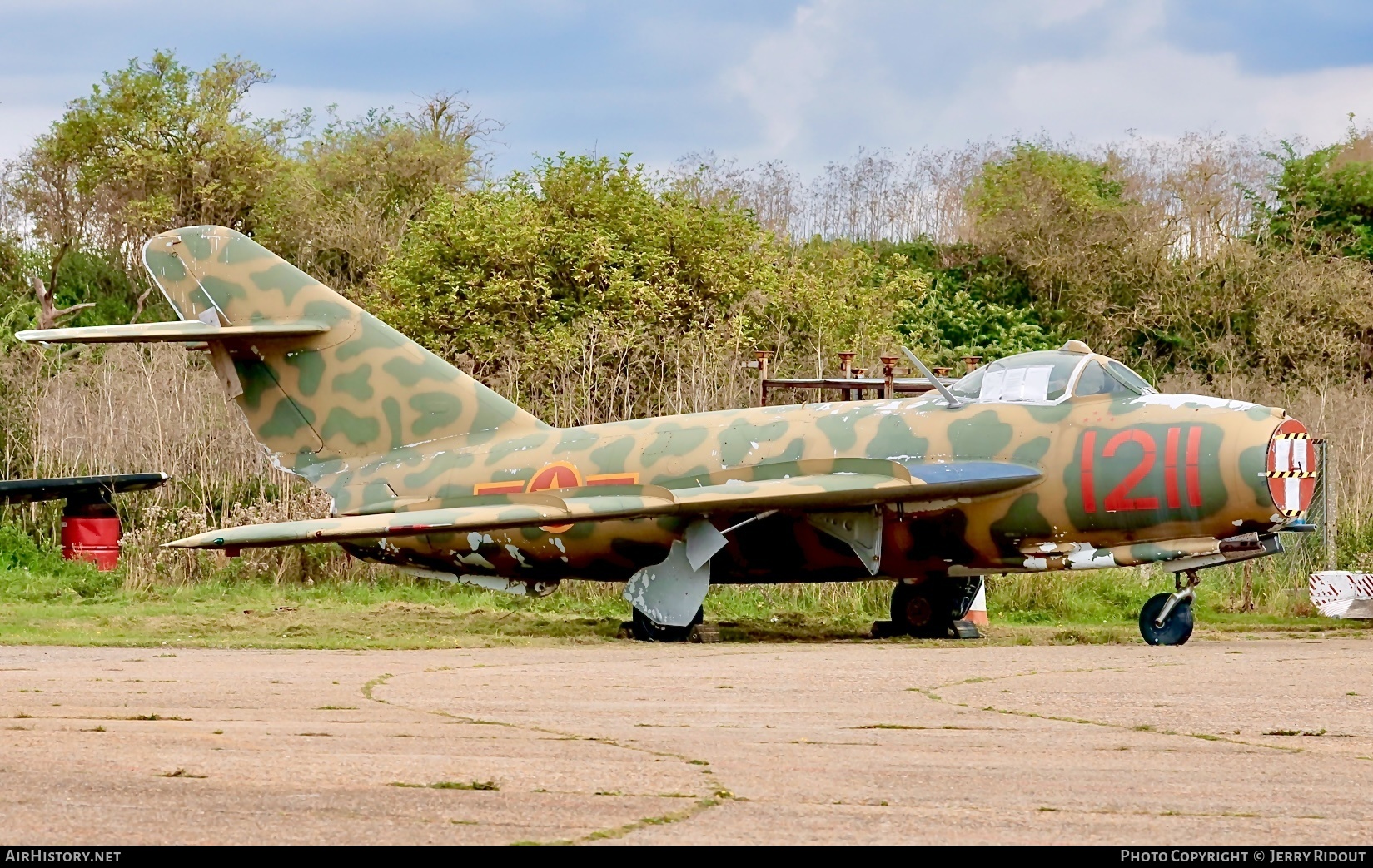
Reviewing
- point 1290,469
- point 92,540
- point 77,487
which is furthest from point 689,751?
point 92,540

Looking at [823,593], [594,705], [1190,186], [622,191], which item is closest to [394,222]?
[622,191]

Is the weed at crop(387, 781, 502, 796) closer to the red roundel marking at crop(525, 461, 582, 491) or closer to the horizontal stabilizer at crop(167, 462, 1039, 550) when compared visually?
the horizontal stabilizer at crop(167, 462, 1039, 550)

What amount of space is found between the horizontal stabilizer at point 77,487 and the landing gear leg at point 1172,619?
11.2 m

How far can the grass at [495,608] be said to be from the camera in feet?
49.4

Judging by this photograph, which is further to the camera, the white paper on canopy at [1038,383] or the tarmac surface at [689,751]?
the white paper on canopy at [1038,383]

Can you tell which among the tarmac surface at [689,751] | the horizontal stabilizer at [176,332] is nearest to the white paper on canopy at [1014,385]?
the tarmac surface at [689,751]

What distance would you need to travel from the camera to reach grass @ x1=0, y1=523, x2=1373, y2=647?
15070 mm

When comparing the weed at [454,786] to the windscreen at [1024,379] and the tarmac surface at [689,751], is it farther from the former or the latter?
the windscreen at [1024,379]

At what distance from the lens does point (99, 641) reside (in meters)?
13.6

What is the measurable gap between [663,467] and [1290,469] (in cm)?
527

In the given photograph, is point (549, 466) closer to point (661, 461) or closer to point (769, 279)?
point (661, 461)

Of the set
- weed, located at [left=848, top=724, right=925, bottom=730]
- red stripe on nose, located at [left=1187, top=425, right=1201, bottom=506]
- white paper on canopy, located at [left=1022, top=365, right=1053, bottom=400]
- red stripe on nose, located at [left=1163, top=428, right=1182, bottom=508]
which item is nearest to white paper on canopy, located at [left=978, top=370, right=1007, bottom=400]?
white paper on canopy, located at [left=1022, top=365, right=1053, bottom=400]

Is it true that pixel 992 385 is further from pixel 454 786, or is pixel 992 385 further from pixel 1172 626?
pixel 454 786

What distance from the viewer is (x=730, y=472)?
49.2ft
